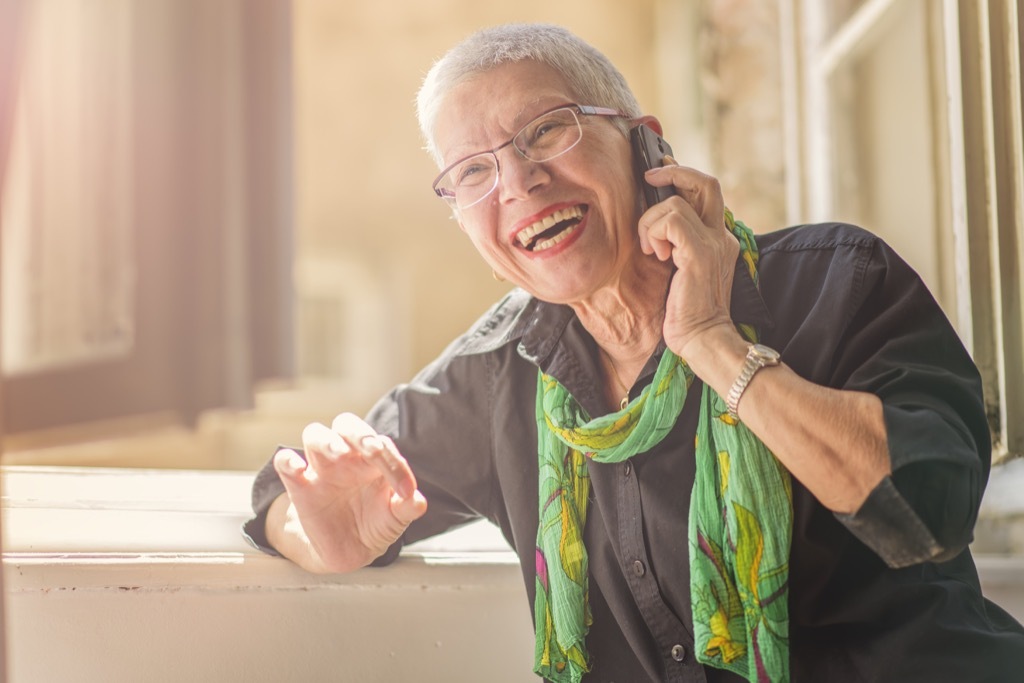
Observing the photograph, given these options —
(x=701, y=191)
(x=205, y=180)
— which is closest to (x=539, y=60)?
(x=701, y=191)

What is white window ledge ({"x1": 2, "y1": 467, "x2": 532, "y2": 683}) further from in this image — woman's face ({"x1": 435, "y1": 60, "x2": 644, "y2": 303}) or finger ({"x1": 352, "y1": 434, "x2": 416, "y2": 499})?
woman's face ({"x1": 435, "y1": 60, "x2": 644, "y2": 303})

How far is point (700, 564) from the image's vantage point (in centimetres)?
128

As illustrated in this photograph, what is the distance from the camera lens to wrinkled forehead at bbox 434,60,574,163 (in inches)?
56.5

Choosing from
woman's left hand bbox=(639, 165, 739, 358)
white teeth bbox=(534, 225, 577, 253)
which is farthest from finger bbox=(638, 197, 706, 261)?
white teeth bbox=(534, 225, 577, 253)

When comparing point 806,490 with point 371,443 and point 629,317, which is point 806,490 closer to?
point 629,317

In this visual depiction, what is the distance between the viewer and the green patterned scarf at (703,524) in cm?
124

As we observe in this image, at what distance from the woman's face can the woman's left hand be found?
2.9 inches

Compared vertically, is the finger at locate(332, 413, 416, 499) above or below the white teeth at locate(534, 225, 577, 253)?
below

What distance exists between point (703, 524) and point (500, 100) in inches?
24.7

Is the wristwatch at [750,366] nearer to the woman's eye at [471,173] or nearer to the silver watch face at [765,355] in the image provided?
the silver watch face at [765,355]

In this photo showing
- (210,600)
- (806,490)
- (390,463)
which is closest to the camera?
(806,490)

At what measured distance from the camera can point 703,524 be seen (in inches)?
51.0

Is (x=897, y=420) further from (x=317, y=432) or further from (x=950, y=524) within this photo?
(x=317, y=432)

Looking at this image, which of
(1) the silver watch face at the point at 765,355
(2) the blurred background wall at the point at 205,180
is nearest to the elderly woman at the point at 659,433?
(1) the silver watch face at the point at 765,355
